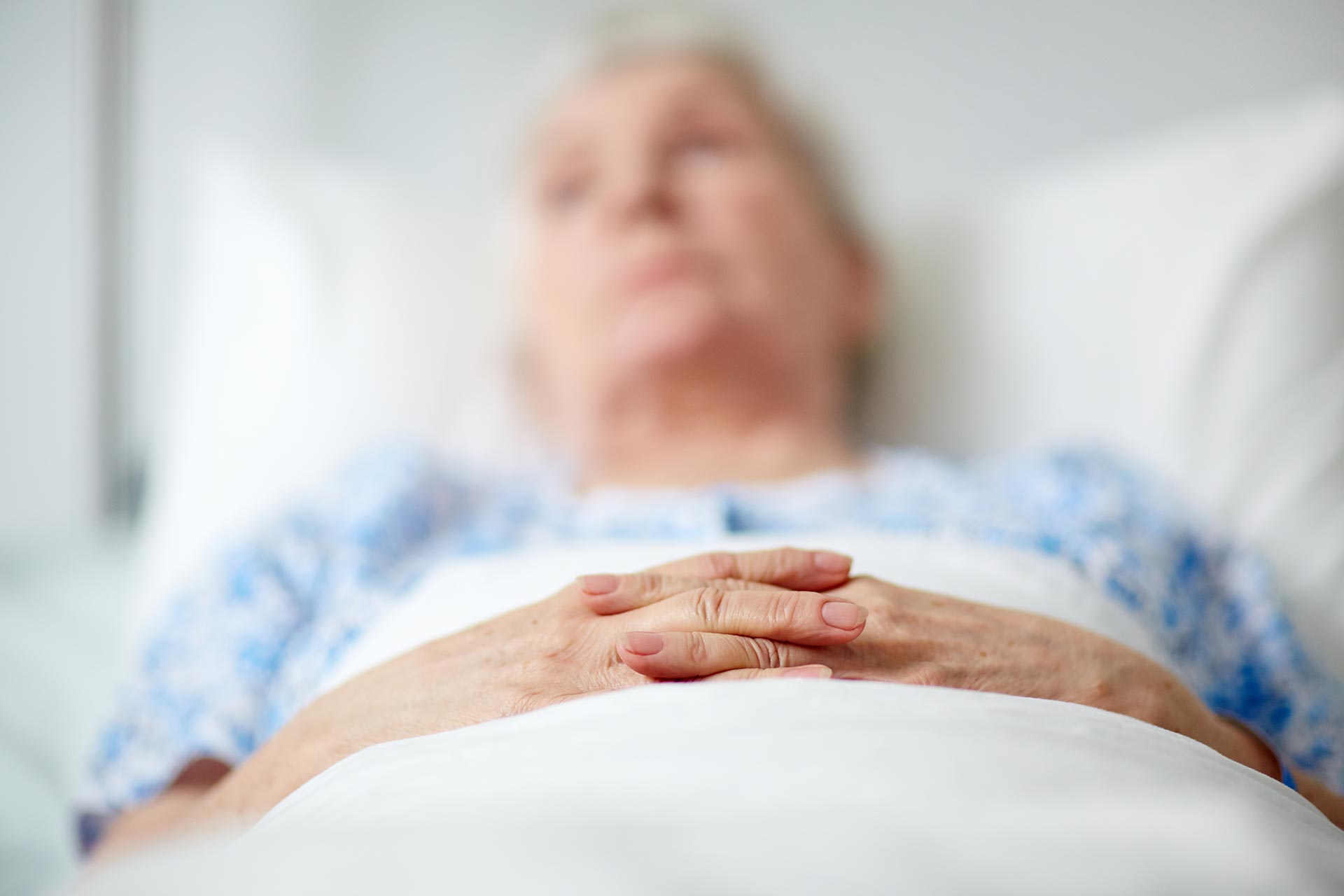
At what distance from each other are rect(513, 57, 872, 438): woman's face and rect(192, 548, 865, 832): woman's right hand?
0.44 m

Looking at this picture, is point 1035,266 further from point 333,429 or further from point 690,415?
point 333,429

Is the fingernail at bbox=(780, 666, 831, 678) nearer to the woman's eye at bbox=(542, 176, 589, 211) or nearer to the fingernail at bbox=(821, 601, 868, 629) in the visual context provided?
the fingernail at bbox=(821, 601, 868, 629)

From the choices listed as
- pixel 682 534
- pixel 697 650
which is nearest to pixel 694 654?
pixel 697 650

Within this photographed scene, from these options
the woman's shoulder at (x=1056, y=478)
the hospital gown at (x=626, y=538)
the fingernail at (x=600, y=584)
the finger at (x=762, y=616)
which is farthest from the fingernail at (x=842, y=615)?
the woman's shoulder at (x=1056, y=478)

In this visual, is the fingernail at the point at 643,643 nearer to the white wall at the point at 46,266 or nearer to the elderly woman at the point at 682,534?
the elderly woman at the point at 682,534

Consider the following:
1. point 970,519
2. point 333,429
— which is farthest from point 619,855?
point 333,429

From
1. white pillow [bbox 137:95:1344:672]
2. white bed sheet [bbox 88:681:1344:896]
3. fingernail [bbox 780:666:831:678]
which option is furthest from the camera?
white pillow [bbox 137:95:1344:672]

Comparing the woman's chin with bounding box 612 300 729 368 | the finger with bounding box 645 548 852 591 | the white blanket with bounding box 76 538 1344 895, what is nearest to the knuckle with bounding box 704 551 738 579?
the finger with bounding box 645 548 852 591

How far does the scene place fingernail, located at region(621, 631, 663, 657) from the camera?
39 centimetres

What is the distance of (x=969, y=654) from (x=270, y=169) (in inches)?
43.8

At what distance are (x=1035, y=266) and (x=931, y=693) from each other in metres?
0.84

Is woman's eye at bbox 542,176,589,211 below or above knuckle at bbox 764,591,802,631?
above

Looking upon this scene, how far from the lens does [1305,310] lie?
2.87 feet

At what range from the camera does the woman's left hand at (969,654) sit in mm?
417
